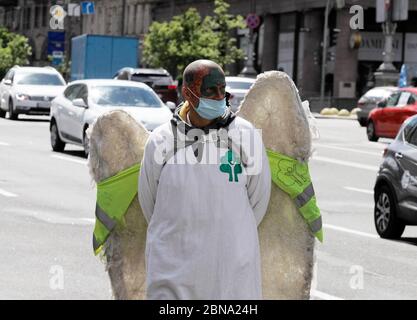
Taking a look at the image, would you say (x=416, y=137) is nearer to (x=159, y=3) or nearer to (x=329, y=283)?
(x=329, y=283)

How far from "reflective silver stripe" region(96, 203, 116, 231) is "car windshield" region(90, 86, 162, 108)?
19.0 m

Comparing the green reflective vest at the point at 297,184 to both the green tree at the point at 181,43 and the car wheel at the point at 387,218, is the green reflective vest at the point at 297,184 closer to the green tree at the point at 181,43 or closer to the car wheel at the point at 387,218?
the car wheel at the point at 387,218

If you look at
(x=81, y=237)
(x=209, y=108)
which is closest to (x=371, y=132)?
(x=81, y=237)

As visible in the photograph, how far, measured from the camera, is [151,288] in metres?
5.37

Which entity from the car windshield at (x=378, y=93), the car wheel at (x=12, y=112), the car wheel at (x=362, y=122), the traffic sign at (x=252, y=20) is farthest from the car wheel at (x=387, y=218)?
the traffic sign at (x=252, y=20)

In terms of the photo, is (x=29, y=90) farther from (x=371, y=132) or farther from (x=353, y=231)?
(x=353, y=231)

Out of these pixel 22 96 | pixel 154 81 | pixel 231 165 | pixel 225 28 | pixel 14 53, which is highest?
pixel 225 28

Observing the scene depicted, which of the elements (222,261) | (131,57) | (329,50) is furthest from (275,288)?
(329,50)

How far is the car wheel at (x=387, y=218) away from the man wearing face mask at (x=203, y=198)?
9.87 m

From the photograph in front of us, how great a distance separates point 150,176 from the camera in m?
5.48

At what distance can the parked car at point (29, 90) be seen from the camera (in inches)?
1590

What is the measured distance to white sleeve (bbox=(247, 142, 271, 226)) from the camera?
5.50 metres

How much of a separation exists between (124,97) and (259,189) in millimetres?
20536

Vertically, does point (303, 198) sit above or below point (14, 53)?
below
